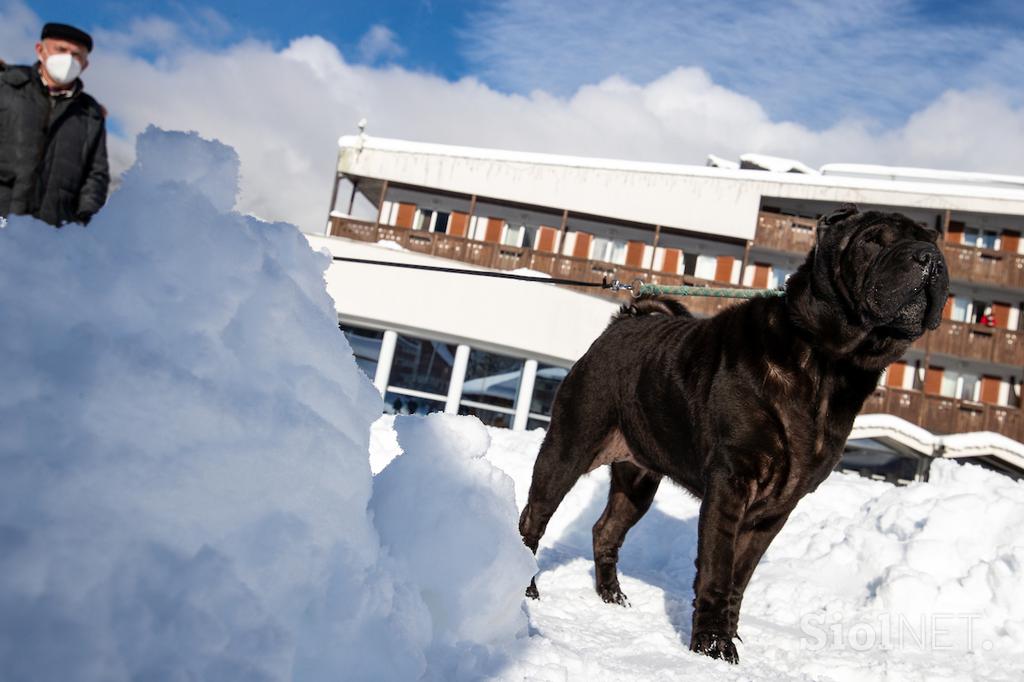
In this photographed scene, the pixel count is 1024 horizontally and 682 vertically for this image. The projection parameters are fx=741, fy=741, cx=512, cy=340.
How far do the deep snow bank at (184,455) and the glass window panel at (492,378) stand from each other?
1964 cm

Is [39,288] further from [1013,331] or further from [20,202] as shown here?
[1013,331]

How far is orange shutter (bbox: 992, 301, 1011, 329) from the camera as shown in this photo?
90.6ft

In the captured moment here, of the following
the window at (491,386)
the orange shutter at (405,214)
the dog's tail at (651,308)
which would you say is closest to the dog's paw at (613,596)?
the dog's tail at (651,308)

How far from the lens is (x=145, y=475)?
48.8 inches

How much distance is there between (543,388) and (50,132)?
56.5 ft

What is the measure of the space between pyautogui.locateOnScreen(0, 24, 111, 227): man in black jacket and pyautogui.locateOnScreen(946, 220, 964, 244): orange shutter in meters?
29.8

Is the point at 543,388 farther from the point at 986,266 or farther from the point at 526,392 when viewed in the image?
the point at 986,266

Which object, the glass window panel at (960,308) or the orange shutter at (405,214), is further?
the orange shutter at (405,214)

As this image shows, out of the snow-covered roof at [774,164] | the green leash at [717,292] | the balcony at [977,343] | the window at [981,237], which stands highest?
the snow-covered roof at [774,164]

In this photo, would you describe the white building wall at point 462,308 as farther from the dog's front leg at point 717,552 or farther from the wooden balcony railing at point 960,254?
the dog's front leg at point 717,552

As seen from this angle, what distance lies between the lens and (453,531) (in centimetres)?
190

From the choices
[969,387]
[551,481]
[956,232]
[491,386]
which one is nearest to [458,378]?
[491,386]

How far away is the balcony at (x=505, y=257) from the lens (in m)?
24.8

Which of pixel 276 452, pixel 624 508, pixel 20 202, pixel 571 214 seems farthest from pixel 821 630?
pixel 571 214
